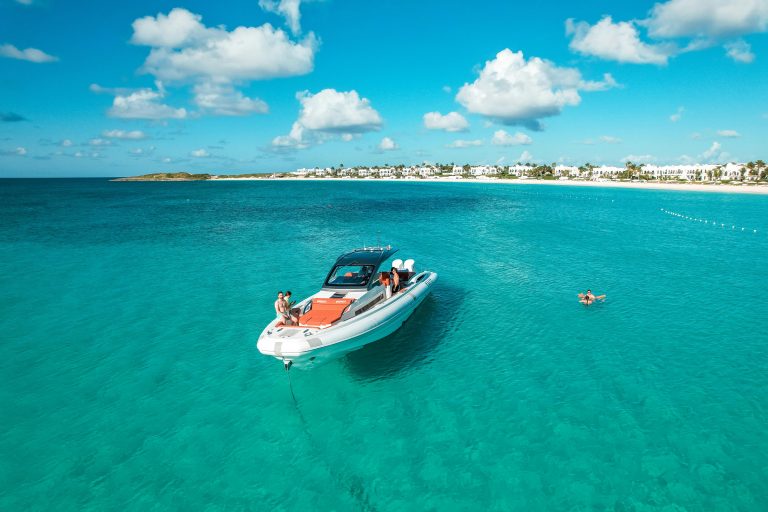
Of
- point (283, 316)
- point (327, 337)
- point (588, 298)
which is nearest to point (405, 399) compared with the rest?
point (327, 337)

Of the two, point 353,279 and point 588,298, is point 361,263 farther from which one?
point 588,298

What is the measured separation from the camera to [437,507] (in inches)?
338

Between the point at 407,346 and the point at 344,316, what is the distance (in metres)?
3.41

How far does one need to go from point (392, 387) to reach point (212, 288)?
1565 cm

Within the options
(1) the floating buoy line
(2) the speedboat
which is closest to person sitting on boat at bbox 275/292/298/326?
(2) the speedboat

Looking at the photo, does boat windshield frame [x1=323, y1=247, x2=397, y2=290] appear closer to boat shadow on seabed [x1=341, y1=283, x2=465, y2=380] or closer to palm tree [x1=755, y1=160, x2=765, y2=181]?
boat shadow on seabed [x1=341, y1=283, x2=465, y2=380]

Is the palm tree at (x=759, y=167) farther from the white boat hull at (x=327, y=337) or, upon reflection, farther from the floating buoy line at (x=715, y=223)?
the white boat hull at (x=327, y=337)

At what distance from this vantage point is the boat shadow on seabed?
46.8 feet

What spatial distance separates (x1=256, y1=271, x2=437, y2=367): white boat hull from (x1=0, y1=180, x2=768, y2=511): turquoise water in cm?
117

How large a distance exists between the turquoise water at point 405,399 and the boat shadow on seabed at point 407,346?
4.5 inches

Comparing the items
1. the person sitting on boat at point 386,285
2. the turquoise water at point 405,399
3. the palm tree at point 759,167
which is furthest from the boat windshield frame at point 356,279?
the palm tree at point 759,167

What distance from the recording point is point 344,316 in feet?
46.2

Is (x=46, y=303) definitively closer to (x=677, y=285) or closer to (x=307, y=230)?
(x=307, y=230)

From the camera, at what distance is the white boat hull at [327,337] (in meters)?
12.2
